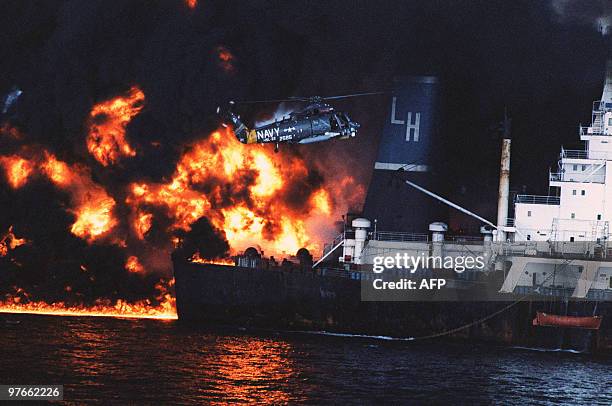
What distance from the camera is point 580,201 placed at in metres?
67.1

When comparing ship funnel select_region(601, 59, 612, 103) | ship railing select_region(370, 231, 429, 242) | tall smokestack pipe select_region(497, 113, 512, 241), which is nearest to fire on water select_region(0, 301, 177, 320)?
ship railing select_region(370, 231, 429, 242)

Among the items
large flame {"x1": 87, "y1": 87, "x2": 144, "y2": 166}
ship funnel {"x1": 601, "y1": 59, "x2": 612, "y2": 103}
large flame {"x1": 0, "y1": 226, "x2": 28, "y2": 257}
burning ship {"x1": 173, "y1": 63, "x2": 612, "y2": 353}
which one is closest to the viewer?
burning ship {"x1": 173, "y1": 63, "x2": 612, "y2": 353}

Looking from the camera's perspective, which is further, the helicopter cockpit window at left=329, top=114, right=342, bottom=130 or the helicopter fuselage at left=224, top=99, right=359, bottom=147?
the helicopter cockpit window at left=329, top=114, right=342, bottom=130

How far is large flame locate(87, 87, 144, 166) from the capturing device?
239 ft

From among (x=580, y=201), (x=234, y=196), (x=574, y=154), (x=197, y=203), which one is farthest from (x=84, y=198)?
(x=580, y=201)

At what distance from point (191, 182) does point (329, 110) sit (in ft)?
29.1

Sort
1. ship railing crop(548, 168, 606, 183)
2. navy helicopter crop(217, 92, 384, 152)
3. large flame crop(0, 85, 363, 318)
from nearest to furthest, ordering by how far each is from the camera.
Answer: ship railing crop(548, 168, 606, 183), navy helicopter crop(217, 92, 384, 152), large flame crop(0, 85, 363, 318)

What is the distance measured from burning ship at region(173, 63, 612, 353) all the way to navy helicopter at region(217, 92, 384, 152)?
15.0ft

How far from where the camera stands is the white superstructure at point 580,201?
219 feet

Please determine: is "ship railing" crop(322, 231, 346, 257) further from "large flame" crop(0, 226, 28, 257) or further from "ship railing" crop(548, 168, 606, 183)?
"large flame" crop(0, 226, 28, 257)

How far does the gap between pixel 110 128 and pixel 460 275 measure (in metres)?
20.1

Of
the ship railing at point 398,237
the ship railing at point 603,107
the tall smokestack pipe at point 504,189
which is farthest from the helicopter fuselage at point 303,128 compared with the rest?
the ship railing at point 603,107

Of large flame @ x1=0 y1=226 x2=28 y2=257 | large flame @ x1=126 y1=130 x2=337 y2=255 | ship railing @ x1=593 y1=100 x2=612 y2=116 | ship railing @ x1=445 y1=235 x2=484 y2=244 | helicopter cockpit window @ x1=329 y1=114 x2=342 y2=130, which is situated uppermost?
ship railing @ x1=593 y1=100 x2=612 y2=116

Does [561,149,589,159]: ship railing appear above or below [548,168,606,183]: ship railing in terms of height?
above
